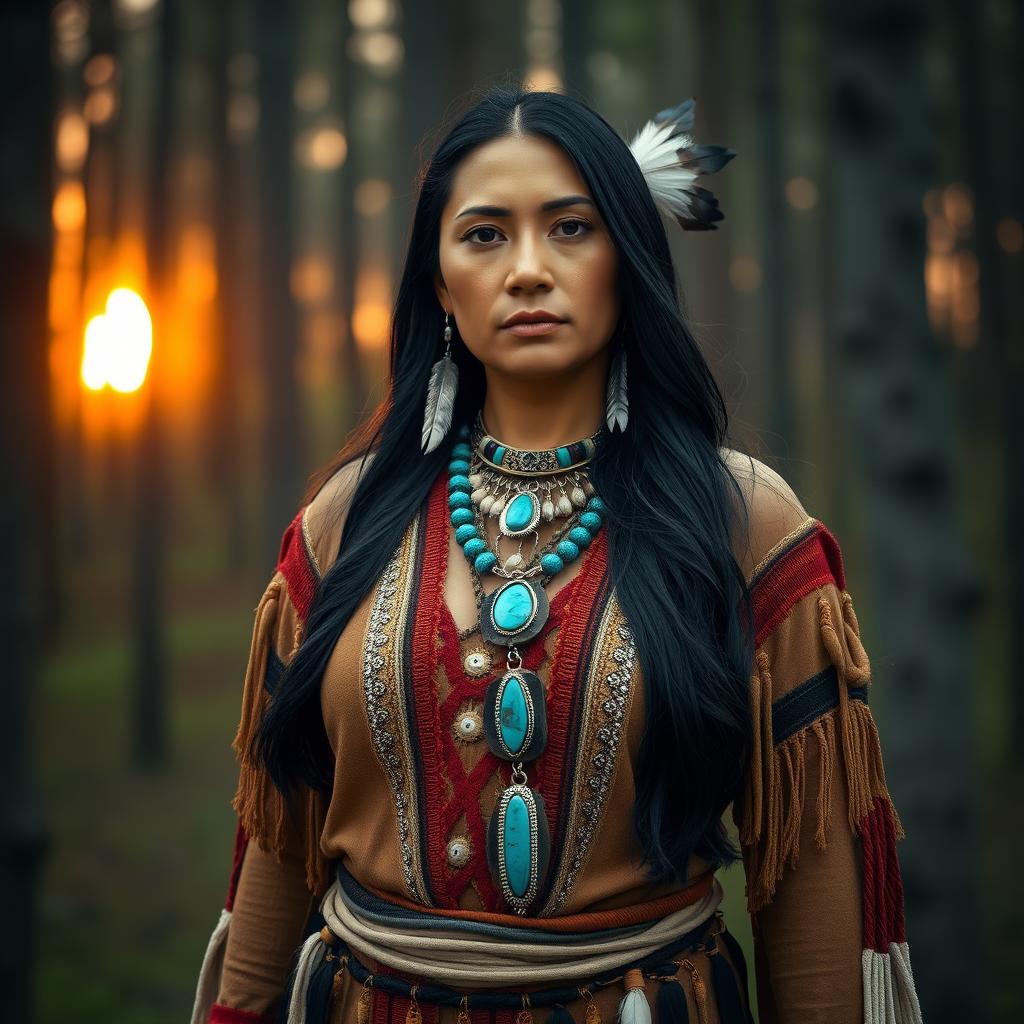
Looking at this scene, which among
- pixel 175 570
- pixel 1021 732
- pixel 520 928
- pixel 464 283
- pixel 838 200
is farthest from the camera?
pixel 175 570

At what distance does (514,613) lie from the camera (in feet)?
7.56

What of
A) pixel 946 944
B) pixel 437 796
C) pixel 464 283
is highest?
pixel 464 283

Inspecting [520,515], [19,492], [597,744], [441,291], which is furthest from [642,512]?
[19,492]

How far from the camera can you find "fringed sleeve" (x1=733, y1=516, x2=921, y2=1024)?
2.31 metres

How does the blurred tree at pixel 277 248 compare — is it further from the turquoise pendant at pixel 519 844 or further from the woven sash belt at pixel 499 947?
the turquoise pendant at pixel 519 844

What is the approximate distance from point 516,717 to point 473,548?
1.25ft

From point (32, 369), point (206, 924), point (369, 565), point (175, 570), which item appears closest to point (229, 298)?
point (175, 570)

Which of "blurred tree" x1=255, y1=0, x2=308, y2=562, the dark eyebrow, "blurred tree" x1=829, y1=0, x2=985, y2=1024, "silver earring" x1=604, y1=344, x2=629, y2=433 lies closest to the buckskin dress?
"silver earring" x1=604, y1=344, x2=629, y2=433

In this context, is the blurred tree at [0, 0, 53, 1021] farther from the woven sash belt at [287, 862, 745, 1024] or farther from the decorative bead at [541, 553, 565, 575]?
the decorative bead at [541, 553, 565, 575]

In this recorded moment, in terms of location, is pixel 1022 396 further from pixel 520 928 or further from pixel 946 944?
pixel 520 928

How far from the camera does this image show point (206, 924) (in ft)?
27.7

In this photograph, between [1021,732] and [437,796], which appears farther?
[1021,732]

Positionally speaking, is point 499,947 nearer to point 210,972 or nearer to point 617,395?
point 210,972

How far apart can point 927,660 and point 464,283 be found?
11.9ft
